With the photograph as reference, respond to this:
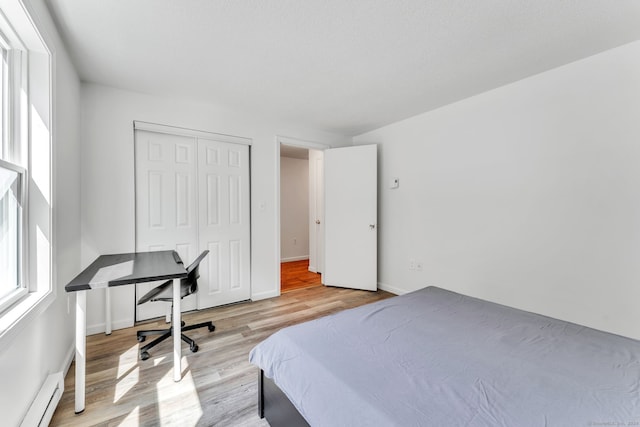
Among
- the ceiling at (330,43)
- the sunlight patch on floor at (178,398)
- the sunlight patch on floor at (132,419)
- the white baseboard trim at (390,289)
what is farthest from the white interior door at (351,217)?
the sunlight patch on floor at (132,419)

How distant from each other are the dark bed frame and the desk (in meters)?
0.72

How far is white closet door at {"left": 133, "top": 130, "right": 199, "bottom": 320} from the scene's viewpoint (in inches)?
109

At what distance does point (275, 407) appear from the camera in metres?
1.40

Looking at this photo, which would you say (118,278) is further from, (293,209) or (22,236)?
(293,209)

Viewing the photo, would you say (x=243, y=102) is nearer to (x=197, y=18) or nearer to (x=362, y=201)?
(x=197, y=18)

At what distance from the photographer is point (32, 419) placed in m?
1.28

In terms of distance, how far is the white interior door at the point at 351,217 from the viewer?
151 inches

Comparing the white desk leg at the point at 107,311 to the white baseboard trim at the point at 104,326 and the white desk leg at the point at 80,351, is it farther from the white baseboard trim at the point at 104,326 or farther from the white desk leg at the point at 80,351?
the white desk leg at the point at 80,351

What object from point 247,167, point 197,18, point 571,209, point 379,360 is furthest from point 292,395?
point 247,167

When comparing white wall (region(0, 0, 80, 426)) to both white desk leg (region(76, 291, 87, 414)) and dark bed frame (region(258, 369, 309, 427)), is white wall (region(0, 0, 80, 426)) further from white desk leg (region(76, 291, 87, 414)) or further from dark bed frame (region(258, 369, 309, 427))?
dark bed frame (region(258, 369, 309, 427))

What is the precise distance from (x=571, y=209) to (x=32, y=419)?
11.9 ft

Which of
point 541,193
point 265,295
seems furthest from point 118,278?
point 541,193

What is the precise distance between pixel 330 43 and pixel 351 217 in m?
2.43

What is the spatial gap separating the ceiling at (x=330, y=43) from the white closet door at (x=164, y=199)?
0.54 metres
